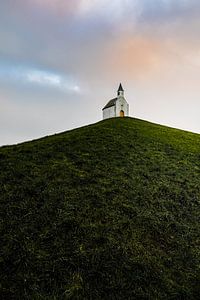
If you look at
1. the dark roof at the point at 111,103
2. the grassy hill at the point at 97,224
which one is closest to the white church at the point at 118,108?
the dark roof at the point at 111,103

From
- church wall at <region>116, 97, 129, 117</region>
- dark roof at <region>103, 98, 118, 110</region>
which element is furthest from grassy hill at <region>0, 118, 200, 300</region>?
dark roof at <region>103, 98, 118, 110</region>

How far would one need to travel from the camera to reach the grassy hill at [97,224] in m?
9.21

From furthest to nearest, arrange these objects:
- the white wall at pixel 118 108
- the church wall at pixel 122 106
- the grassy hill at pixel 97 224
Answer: the church wall at pixel 122 106 < the white wall at pixel 118 108 < the grassy hill at pixel 97 224

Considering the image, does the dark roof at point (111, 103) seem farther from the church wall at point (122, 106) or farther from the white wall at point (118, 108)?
the church wall at point (122, 106)

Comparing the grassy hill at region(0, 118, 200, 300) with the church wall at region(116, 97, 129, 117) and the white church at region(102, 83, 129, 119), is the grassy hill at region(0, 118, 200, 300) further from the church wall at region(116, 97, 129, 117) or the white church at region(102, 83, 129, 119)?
the church wall at region(116, 97, 129, 117)

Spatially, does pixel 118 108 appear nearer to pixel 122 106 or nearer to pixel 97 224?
pixel 122 106

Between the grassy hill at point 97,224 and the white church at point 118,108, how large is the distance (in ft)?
132

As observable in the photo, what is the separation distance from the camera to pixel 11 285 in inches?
342

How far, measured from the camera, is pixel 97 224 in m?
12.2

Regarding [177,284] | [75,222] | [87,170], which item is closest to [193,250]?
[177,284]

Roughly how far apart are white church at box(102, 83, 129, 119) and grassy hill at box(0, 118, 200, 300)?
40.3 m

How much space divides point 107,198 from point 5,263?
604 cm

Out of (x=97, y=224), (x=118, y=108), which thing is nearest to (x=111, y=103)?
(x=118, y=108)

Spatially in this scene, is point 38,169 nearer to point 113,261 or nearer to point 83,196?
point 83,196
